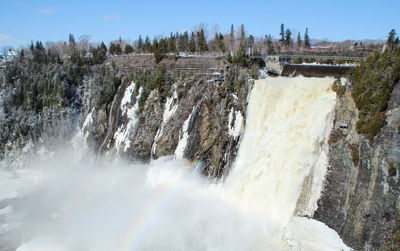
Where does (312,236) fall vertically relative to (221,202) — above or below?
above

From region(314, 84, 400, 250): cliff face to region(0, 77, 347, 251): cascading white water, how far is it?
32.8 inches

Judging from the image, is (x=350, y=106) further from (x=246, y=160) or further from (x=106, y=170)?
(x=106, y=170)

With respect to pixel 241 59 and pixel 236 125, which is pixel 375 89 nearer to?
pixel 236 125

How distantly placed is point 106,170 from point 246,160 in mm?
20215

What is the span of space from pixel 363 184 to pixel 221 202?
36.2ft

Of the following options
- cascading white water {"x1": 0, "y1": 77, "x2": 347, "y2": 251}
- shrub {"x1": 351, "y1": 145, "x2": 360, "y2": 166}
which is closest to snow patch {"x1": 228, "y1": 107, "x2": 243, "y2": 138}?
cascading white water {"x1": 0, "y1": 77, "x2": 347, "y2": 251}

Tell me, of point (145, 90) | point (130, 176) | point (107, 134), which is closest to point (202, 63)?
point (145, 90)

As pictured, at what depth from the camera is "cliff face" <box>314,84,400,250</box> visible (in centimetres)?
1599

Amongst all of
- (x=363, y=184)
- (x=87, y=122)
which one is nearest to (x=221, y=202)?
(x=363, y=184)

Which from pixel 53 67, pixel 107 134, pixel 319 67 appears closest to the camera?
pixel 319 67

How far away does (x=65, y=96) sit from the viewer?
45625 millimetres

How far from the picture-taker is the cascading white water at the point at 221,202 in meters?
19.6

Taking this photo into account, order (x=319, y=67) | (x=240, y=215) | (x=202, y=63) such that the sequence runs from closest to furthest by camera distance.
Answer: (x=240, y=215) < (x=319, y=67) < (x=202, y=63)

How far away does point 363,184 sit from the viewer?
56.3 ft
